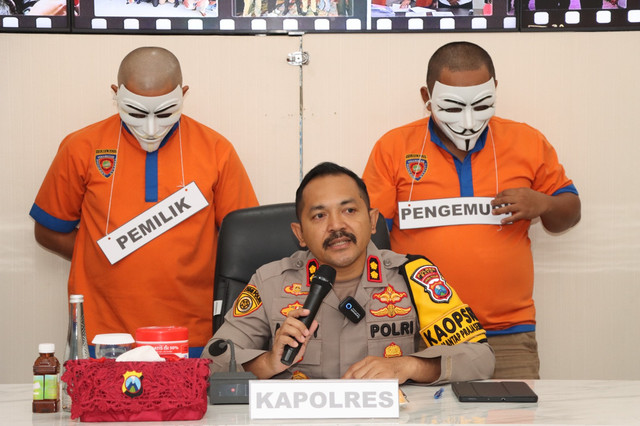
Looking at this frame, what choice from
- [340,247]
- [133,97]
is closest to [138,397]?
[340,247]

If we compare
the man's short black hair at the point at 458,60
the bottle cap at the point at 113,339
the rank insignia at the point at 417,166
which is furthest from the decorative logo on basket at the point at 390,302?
the man's short black hair at the point at 458,60

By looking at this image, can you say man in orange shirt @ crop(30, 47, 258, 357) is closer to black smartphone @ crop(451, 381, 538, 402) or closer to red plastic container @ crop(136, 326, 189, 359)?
red plastic container @ crop(136, 326, 189, 359)

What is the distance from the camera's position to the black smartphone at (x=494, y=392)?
60.0 inches

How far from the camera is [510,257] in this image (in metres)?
2.78

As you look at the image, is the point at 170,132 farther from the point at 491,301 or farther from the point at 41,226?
the point at 491,301

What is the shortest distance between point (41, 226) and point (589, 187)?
2139 mm

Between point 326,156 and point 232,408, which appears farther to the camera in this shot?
point 326,156

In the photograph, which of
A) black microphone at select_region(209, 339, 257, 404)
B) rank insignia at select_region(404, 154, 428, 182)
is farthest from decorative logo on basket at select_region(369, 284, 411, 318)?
rank insignia at select_region(404, 154, 428, 182)

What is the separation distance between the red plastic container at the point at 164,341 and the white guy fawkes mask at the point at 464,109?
58.4 inches

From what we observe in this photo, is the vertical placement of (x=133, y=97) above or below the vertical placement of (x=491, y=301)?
above

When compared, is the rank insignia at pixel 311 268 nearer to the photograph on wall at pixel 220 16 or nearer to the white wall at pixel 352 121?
the white wall at pixel 352 121

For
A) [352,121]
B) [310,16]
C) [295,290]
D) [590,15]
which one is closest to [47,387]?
[295,290]

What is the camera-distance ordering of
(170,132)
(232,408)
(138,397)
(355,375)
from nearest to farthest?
1. (138,397)
2. (232,408)
3. (355,375)
4. (170,132)

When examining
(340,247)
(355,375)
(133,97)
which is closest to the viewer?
(355,375)
